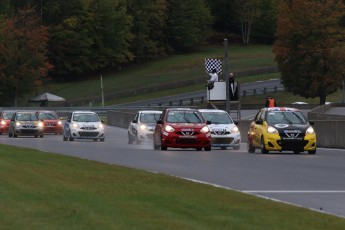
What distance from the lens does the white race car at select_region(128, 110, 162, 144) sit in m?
45.8

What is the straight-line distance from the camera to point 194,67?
125 metres

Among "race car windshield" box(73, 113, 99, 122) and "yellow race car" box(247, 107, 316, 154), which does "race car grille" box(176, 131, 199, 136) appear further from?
"race car windshield" box(73, 113, 99, 122)

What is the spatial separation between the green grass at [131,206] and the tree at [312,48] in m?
73.0

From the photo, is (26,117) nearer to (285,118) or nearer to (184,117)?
(184,117)

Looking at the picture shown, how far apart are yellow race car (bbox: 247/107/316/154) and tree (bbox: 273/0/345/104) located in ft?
185

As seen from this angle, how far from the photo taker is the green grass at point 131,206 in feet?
41.7

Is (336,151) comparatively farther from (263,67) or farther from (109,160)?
(263,67)

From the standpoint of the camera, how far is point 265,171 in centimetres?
2516

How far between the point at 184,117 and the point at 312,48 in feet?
186

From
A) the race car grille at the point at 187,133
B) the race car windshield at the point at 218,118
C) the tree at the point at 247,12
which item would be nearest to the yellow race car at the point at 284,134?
the race car grille at the point at 187,133

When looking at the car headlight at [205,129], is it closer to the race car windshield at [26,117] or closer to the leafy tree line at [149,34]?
the race car windshield at [26,117]

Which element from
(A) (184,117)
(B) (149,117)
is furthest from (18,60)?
(A) (184,117)

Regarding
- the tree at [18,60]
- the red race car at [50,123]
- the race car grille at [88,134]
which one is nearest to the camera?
the race car grille at [88,134]

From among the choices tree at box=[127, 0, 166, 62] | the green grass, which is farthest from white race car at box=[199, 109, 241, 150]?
tree at box=[127, 0, 166, 62]
